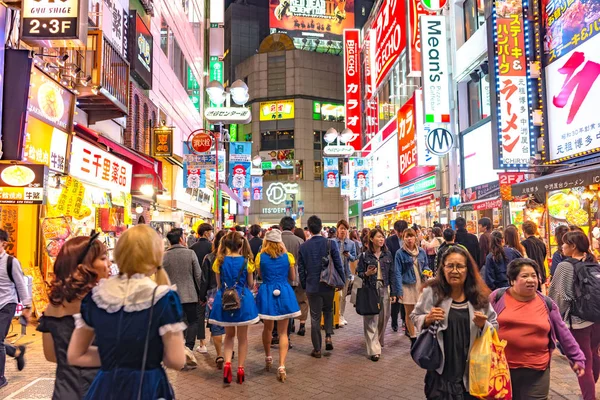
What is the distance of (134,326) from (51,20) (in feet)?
25.1

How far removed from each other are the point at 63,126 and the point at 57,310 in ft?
24.6

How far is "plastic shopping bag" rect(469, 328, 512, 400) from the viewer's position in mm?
3463

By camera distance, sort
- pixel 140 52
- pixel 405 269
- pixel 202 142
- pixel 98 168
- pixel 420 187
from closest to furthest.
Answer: pixel 405 269 → pixel 98 168 → pixel 140 52 → pixel 202 142 → pixel 420 187

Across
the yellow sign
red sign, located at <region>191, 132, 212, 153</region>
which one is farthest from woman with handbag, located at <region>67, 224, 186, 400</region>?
the yellow sign

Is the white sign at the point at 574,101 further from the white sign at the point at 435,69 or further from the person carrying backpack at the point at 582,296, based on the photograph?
the person carrying backpack at the point at 582,296

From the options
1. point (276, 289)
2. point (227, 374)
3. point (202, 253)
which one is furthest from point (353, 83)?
point (227, 374)

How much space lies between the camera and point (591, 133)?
497 inches

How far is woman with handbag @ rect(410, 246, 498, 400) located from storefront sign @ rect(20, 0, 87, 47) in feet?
24.2

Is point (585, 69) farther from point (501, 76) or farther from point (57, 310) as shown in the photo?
point (57, 310)

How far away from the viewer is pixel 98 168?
1286 centimetres

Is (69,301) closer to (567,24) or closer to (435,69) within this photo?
(567,24)

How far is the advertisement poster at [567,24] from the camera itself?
1242 cm

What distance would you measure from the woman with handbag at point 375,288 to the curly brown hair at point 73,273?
503 centimetres

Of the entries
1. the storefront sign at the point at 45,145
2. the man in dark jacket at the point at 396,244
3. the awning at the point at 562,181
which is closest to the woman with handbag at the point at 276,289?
the man in dark jacket at the point at 396,244
